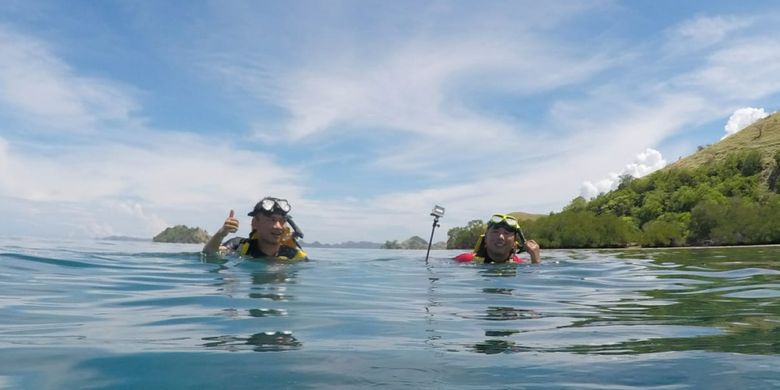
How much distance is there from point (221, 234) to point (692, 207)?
5964cm

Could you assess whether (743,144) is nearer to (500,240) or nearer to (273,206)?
(500,240)

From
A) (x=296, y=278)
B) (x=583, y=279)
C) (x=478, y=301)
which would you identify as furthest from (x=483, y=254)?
(x=478, y=301)

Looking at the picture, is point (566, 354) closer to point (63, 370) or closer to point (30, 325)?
point (63, 370)

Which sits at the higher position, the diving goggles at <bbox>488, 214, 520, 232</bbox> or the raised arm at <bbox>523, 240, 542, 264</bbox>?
the diving goggles at <bbox>488, 214, 520, 232</bbox>

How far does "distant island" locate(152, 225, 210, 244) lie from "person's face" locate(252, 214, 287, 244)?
7476cm

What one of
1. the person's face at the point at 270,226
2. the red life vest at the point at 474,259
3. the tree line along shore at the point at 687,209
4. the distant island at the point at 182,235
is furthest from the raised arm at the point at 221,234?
the distant island at the point at 182,235

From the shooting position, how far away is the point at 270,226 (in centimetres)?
1021

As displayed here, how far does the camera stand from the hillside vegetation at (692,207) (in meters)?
45.5

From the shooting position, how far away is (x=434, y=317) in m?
5.07

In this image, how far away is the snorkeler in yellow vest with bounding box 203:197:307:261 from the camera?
1002cm

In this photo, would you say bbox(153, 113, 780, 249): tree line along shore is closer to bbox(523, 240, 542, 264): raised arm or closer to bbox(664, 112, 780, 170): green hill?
bbox(664, 112, 780, 170): green hill

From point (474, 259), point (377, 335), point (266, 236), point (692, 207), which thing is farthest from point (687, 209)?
point (377, 335)

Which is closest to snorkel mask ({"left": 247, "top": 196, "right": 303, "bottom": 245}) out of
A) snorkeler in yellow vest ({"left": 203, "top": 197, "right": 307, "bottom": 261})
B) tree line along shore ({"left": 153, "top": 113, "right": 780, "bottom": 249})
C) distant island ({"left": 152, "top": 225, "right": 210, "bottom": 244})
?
snorkeler in yellow vest ({"left": 203, "top": 197, "right": 307, "bottom": 261})

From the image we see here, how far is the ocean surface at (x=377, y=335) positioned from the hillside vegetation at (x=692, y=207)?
4375cm
